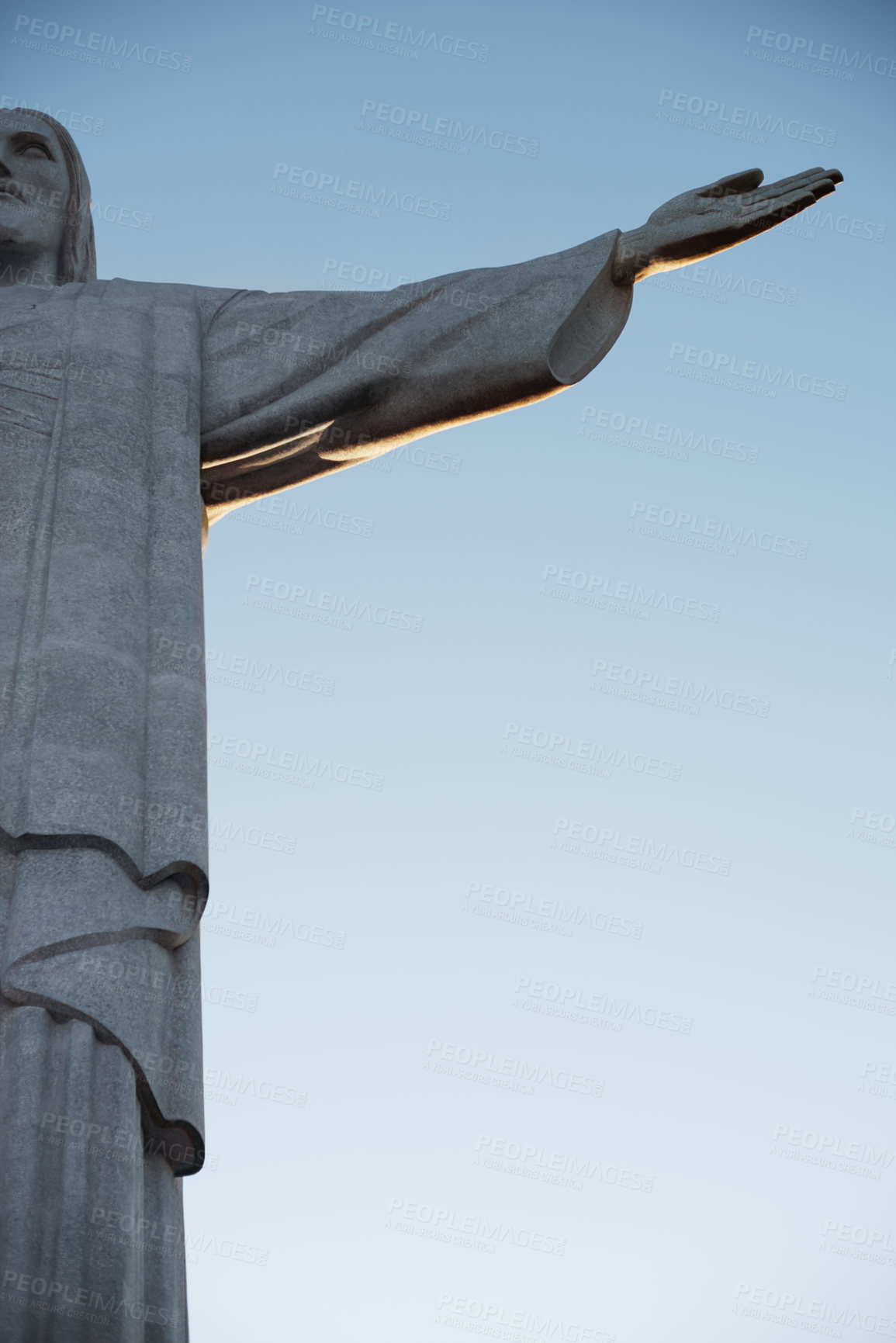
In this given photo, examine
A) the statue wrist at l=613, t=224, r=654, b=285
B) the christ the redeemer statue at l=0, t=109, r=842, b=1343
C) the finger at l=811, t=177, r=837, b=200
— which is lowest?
the christ the redeemer statue at l=0, t=109, r=842, b=1343

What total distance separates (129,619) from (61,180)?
3.02 meters

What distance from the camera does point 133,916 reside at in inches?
198

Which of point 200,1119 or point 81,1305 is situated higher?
point 200,1119

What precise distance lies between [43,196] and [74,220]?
0.57ft

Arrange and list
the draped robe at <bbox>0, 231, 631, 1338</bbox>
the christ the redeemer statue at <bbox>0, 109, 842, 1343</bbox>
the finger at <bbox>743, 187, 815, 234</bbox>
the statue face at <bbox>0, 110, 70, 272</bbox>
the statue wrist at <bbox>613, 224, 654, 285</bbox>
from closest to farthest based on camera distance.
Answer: the christ the redeemer statue at <bbox>0, 109, 842, 1343</bbox> → the draped robe at <bbox>0, 231, 631, 1338</bbox> → the finger at <bbox>743, 187, 815, 234</bbox> → the statue wrist at <bbox>613, 224, 654, 285</bbox> → the statue face at <bbox>0, 110, 70, 272</bbox>

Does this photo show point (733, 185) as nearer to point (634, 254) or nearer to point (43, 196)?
point (634, 254)

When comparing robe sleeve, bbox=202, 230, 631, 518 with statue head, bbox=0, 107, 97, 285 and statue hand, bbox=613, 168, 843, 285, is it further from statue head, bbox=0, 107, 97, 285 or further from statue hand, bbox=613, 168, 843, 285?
statue head, bbox=0, 107, 97, 285

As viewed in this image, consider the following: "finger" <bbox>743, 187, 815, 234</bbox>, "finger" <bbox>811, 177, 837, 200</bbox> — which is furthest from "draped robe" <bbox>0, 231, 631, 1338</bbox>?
"finger" <bbox>811, 177, 837, 200</bbox>

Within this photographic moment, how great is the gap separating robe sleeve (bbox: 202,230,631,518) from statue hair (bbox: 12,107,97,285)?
1.24 meters

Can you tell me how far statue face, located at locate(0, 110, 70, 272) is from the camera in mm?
7621

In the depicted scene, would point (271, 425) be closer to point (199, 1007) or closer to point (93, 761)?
point (93, 761)

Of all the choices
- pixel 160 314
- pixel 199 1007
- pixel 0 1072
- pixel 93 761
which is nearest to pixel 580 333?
pixel 160 314

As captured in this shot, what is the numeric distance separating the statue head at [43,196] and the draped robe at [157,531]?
1.62ft

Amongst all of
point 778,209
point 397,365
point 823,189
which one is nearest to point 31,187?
point 397,365
